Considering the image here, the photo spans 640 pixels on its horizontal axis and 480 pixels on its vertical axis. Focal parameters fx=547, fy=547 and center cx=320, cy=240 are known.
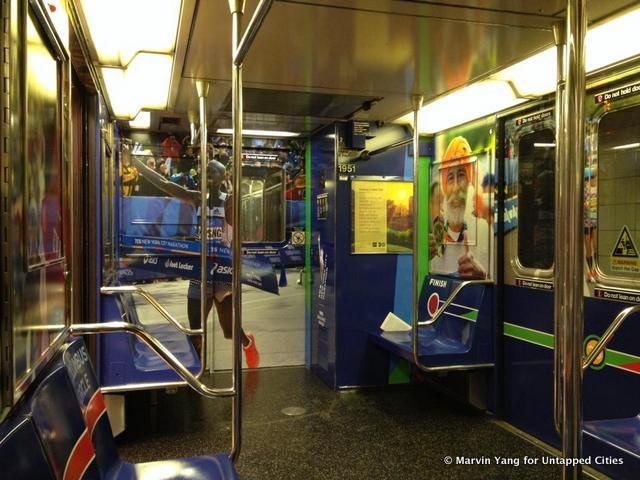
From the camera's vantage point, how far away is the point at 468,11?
2.12 m

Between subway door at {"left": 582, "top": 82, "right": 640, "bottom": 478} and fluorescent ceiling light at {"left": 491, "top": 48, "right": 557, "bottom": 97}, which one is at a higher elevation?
fluorescent ceiling light at {"left": 491, "top": 48, "right": 557, "bottom": 97}

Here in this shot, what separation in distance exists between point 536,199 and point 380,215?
53.6 inches

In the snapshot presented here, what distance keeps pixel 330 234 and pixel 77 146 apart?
2.08 metres

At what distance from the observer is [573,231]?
1080mm

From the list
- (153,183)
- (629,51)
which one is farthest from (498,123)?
(153,183)

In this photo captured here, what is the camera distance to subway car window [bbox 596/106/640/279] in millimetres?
2687

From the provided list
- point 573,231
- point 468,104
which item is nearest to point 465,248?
point 468,104

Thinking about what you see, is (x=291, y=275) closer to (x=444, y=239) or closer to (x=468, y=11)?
(x=444, y=239)

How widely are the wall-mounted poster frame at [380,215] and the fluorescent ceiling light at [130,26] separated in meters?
2.14

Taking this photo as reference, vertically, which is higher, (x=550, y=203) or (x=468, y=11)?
(x=468, y=11)

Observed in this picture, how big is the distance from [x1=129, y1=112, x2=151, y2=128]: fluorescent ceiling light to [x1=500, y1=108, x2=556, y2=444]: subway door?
2.59 m

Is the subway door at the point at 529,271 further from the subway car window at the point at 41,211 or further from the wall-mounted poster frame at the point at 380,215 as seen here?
the subway car window at the point at 41,211

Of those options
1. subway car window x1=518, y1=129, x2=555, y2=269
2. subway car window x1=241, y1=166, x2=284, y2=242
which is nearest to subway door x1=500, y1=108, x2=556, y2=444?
subway car window x1=518, y1=129, x2=555, y2=269

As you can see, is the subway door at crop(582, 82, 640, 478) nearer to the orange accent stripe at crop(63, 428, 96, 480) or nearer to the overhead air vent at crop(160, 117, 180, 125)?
the orange accent stripe at crop(63, 428, 96, 480)
